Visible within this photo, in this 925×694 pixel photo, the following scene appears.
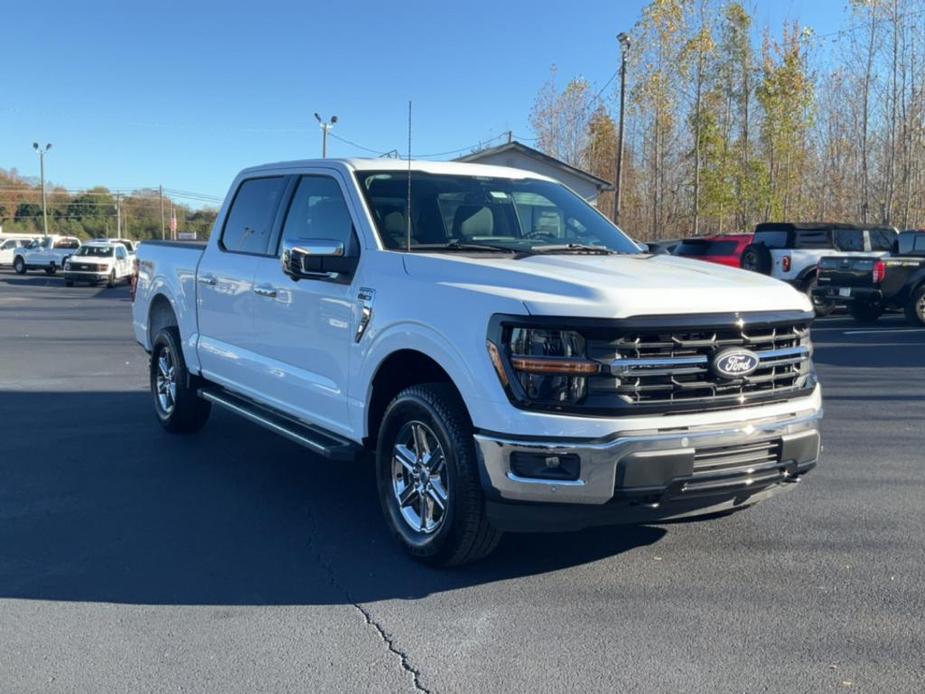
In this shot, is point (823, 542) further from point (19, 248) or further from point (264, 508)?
point (19, 248)

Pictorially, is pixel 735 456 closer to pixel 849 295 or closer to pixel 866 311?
pixel 849 295

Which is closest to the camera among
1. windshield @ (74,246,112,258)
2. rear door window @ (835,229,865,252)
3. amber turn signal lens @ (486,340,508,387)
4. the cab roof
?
amber turn signal lens @ (486,340,508,387)

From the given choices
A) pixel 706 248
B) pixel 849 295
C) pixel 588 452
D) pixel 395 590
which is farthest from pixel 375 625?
pixel 706 248

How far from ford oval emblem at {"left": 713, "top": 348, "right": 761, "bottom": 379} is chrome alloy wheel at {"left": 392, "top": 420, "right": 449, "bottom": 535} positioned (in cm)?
133

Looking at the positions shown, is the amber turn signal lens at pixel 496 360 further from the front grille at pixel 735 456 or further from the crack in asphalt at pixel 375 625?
the crack in asphalt at pixel 375 625

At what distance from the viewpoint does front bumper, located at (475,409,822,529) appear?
371 centimetres

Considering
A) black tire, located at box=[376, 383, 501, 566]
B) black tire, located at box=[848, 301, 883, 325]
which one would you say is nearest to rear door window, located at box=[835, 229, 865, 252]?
black tire, located at box=[848, 301, 883, 325]

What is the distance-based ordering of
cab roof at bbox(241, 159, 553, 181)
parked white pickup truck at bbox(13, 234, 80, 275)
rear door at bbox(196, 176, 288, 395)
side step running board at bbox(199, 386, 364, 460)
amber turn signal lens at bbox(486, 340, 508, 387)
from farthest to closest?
parked white pickup truck at bbox(13, 234, 80, 275) → rear door at bbox(196, 176, 288, 395) → cab roof at bbox(241, 159, 553, 181) → side step running board at bbox(199, 386, 364, 460) → amber turn signal lens at bbox(486, 340, 508, 387)

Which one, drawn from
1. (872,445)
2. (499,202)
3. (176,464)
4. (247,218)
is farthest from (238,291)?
(872,445)

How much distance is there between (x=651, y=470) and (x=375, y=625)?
136 cm

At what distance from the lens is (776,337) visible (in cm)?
416

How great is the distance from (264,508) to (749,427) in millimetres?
2964

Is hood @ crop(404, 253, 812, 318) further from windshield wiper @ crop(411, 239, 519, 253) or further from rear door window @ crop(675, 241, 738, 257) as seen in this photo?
rear door window @ crop(675, 241, 738, 257)

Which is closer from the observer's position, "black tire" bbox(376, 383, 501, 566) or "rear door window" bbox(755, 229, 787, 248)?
"black tire" bbox(376, 383, 501, 566)
